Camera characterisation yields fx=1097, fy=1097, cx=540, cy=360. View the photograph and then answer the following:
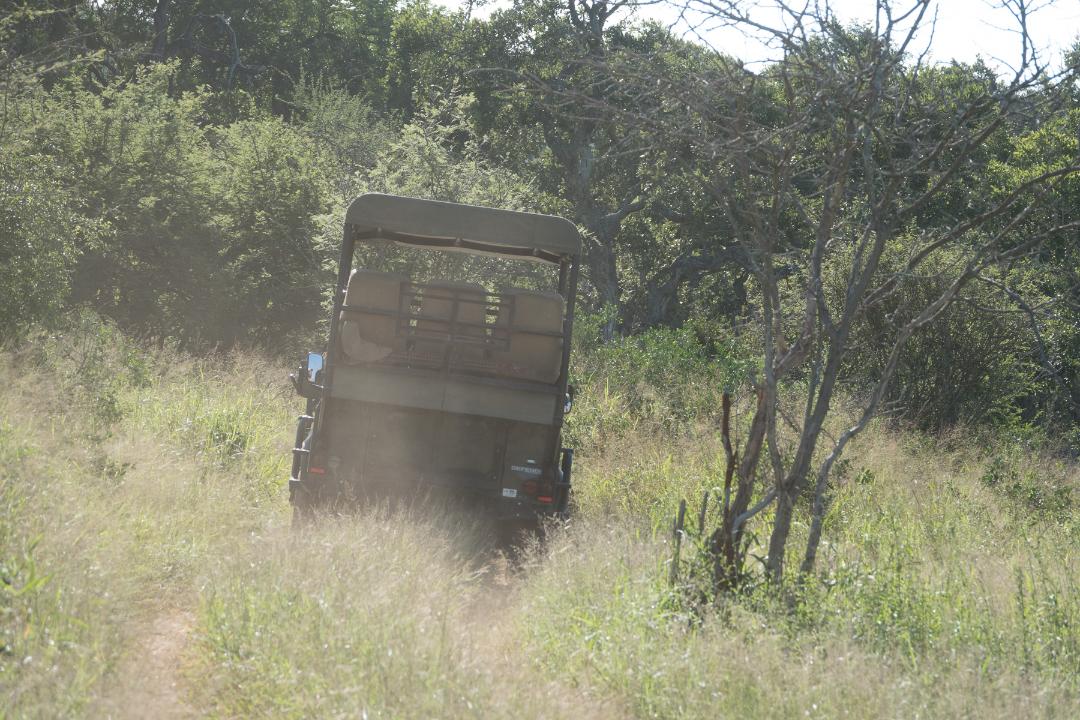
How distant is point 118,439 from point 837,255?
29.3 feet

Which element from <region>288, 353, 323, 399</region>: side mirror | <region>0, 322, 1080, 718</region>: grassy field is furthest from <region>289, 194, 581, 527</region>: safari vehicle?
<region>0, 322, 1080, 718</region>: grassy field

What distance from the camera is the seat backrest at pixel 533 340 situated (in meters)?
8.46

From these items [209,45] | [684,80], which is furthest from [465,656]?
[209,45]

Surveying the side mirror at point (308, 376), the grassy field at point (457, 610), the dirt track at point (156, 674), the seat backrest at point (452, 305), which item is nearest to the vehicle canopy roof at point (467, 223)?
the seat backrest at point (452, 305)

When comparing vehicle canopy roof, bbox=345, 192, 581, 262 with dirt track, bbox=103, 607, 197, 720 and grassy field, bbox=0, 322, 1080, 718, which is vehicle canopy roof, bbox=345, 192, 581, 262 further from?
dirt track, bbox=103, 607, 197, 720

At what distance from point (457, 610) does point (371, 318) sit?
3.07 metres

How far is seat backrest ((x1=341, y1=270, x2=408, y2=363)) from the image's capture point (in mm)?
8078

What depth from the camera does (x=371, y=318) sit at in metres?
8.19

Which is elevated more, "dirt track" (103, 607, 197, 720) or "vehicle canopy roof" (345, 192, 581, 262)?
"vehicle canopy roof" (345, 192, 581, 262)

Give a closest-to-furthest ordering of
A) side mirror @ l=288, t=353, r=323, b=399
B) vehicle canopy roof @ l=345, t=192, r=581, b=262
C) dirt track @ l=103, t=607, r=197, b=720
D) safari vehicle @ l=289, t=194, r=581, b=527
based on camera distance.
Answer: dirt track @ l=103, t=607, r=197, b=720
safari vehicle @ l=289, t=194, r=581, b=527
vehicle canopy roof @ l=345, t=192, r=581, b=262
side mirror @ l=288, t=353, r=323, b=399

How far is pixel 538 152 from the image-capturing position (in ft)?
93.7

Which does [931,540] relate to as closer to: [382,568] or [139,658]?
[382,568]

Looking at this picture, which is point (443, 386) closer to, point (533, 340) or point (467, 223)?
point (533, 340)

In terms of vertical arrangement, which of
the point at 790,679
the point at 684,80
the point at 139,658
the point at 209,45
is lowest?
the point at 139,658
